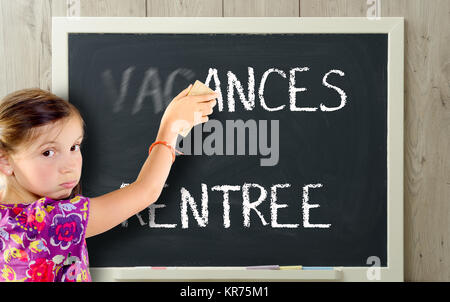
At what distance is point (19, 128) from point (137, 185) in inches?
11.4

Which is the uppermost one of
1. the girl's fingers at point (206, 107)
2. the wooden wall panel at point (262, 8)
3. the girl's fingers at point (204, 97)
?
the wooden wall panel at point (262, 8)

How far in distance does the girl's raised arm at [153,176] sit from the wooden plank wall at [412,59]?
0.25 metres

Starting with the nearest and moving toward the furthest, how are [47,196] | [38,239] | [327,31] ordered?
[38,239] → [47,196] → [327,31]

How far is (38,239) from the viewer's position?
85 cm

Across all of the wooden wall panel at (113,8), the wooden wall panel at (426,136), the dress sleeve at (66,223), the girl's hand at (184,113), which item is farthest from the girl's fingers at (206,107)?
the wooden wall panel at (426,136)

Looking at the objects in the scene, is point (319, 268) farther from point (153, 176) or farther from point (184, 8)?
point (184, 8)

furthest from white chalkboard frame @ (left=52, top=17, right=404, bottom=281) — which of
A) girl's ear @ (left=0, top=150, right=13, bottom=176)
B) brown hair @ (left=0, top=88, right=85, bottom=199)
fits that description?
girl's ear @ (left=0, top=150, right=13, bottom=176)

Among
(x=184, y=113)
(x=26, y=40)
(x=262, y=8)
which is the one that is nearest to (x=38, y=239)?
(x=184, y=113)

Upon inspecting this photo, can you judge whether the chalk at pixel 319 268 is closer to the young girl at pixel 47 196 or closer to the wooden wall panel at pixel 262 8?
the young girl at pixel 47 196

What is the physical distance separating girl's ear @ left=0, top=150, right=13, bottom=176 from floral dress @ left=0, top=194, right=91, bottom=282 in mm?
86

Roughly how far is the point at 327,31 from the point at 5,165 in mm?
840

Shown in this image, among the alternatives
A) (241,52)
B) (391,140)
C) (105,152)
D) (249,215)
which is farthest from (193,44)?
(391,140)

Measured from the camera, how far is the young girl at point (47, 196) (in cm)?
85

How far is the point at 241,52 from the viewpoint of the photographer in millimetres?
1162
